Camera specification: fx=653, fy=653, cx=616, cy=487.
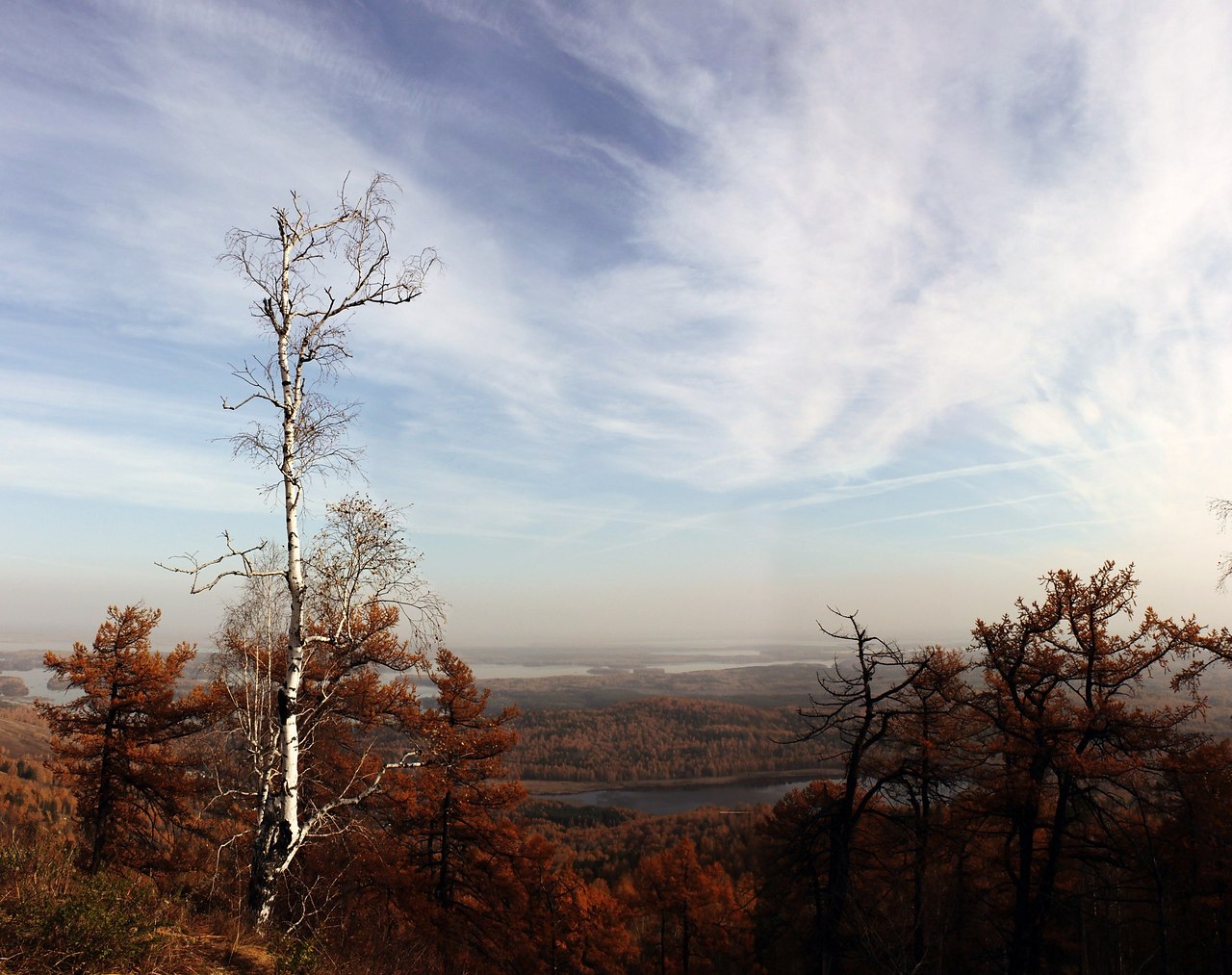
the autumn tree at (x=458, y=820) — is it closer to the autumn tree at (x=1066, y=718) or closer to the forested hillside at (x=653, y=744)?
the autumn tree at (x=1066, y=718)

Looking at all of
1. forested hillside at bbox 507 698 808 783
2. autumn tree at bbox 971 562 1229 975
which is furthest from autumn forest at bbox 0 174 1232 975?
forested hillside at bbox 507 698 808 783

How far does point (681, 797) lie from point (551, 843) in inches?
4440

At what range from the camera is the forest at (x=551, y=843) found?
26.7 ft

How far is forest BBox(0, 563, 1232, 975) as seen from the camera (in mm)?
8148

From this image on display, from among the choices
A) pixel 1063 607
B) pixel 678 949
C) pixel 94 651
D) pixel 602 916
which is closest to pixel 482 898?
pixel 602 916

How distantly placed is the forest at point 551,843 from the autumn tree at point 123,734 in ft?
0.24

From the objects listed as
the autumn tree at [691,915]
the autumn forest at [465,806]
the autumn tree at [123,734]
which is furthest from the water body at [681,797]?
the autumn tree at [123,734]

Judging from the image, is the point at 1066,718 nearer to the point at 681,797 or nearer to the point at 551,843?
the point at 551,843

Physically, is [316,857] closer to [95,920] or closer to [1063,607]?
[95,920]

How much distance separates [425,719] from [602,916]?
1485cm

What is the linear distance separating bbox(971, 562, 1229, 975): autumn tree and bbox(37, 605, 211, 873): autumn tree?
67.4 ft

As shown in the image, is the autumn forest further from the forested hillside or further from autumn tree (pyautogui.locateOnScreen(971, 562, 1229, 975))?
the forested hillside

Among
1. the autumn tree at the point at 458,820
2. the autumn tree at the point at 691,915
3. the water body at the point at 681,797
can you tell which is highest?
the autumn tree at the point at 458,820

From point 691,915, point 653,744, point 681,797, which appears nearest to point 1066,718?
point 691,915
